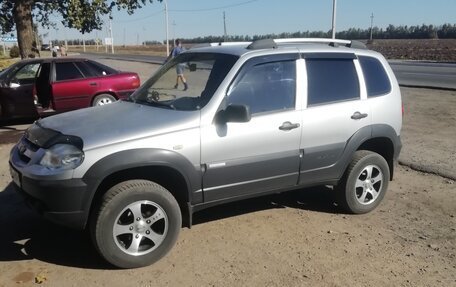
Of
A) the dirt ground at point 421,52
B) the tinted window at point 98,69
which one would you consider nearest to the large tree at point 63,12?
the tinted window at point 98,69

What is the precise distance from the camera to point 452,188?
5.91 m

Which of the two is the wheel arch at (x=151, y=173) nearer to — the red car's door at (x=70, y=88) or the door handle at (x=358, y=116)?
the door handle at (x=358, y=116)

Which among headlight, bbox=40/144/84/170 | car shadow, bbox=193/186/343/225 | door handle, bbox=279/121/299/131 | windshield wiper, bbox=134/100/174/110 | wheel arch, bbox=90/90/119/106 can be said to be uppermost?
windshield wiper, bbox=134/100/174/110

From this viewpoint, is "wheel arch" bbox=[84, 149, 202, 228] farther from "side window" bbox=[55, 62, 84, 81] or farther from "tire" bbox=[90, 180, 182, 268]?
"side window" bbox=[55, 62, 84, 81]

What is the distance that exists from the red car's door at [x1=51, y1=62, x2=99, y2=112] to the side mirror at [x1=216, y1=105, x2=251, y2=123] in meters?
7.07

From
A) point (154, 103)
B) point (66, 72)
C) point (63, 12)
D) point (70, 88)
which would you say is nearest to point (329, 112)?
point (154, 103)

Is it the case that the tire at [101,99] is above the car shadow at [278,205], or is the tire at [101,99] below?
above

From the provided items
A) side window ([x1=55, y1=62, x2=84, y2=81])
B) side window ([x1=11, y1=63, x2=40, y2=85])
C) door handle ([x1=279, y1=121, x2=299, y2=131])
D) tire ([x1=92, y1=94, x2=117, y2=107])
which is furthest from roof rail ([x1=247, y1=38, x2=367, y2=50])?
side window ([x1=11, y1=63, x2=40, y2=85])

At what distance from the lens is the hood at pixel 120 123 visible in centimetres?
372

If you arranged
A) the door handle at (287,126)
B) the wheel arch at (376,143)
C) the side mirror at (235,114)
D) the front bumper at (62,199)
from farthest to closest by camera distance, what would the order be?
the wheel arch at (376,143) → the door handle at (287,126) → the side mirror at (235,114) → the front bumper at (62,199)

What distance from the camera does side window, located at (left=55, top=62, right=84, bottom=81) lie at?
33.8 feet

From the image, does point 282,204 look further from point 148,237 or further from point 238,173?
point 148,237

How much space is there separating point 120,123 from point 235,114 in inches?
38.1

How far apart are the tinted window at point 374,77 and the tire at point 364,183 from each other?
2.18 feet
